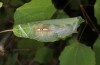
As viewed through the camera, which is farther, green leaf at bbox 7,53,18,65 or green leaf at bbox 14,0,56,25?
green leaf at bbox 7,53,18,65

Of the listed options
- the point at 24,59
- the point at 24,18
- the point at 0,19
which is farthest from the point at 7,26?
the point at 24,18

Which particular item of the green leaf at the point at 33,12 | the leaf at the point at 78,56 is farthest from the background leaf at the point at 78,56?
the green leaf at the point at 33,12

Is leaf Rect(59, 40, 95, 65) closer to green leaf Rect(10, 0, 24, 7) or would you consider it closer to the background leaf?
the background leaf

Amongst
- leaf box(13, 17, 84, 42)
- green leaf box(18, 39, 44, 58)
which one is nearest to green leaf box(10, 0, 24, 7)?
green leaf box(18, 39, 44, 58)

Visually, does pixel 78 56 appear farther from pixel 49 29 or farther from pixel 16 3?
pixel 16 3

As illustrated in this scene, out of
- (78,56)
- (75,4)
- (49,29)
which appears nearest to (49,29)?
(49,29)

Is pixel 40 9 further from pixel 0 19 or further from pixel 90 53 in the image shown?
pixel 0 19
